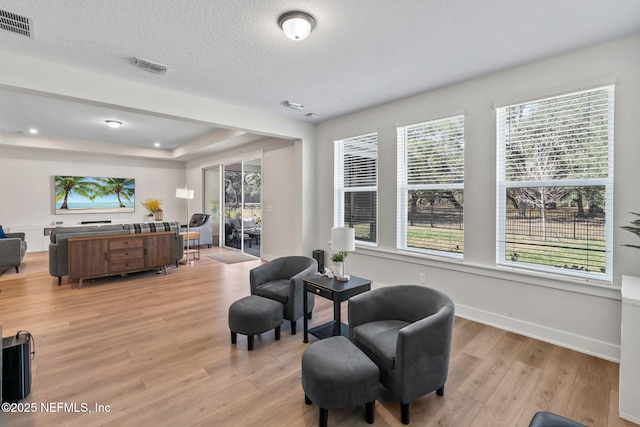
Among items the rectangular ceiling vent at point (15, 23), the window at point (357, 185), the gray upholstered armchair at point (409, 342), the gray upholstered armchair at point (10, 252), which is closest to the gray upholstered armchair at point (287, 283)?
the gray upholstered armchair at point (409, 342)

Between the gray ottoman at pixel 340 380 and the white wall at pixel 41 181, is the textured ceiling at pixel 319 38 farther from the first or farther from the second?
the white wall at pixel 41 181

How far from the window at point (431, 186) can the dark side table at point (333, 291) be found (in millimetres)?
1440

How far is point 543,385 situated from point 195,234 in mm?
7331

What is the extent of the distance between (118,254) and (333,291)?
13.8 feet

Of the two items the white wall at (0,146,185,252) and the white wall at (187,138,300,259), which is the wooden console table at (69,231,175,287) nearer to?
the white wall at (187,138,300,259)

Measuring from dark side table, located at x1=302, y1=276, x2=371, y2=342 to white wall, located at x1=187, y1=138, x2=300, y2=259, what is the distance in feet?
7.81

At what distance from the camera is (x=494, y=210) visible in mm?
3281

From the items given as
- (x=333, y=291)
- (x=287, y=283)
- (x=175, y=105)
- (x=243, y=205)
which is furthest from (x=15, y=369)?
(x=243, y=205)

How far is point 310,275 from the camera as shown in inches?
123

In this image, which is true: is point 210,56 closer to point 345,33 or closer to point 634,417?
point 345,33

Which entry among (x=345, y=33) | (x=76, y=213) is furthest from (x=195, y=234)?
(x=345, y=33)

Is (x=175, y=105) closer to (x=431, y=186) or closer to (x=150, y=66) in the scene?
(x=150, y=66)

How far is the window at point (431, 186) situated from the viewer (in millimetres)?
3623

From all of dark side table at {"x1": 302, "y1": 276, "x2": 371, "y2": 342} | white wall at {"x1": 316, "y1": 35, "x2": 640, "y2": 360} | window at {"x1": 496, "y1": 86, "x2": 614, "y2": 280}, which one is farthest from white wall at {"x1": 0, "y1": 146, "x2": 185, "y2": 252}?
window at {"x1": 496, "y1": 86, "x2": 614, "y2": 280}
